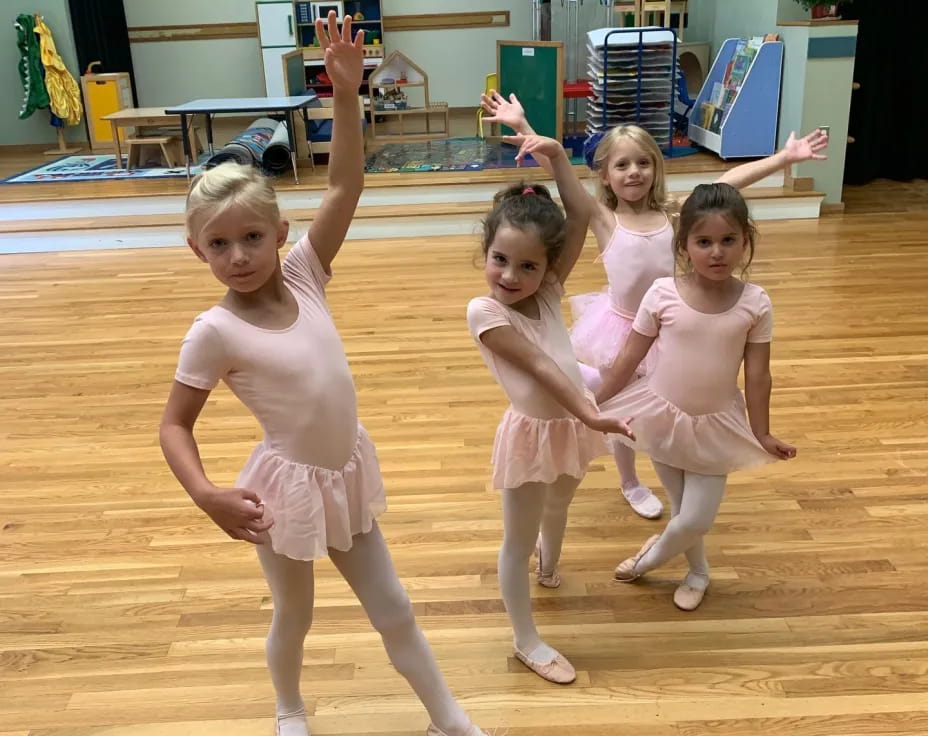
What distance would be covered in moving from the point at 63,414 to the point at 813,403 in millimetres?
2662

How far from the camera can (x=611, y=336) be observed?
205 centimetres

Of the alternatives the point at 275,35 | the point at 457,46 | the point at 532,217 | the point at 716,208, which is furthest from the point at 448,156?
the point at 532,217

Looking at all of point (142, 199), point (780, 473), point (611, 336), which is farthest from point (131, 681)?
point (142, 199)

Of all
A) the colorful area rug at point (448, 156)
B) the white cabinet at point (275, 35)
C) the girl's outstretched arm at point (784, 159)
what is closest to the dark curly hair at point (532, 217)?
the girl's outstretched arm at point (784, 159)

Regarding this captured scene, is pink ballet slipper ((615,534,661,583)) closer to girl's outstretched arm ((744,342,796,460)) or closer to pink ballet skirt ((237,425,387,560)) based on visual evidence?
girl's outstretched arm ((744,342,796,460))

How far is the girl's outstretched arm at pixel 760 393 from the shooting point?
1.64 meters

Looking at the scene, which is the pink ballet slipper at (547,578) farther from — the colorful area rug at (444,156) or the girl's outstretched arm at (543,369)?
the colorful area rug at (444,156)

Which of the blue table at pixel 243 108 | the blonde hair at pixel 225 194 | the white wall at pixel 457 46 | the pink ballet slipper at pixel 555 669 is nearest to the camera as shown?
the blonde hair at pixel 225 194

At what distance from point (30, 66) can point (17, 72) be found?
0.53 metres

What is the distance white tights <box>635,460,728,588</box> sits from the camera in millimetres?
1718

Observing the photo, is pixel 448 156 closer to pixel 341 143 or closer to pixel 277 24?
pixel 277 24

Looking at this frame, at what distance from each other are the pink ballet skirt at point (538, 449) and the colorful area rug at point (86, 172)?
5.47 m

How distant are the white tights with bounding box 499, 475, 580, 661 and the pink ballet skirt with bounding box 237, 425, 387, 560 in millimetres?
341

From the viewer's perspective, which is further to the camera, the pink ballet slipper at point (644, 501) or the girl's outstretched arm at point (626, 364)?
the pink ballet slipper at point (644, 501)
